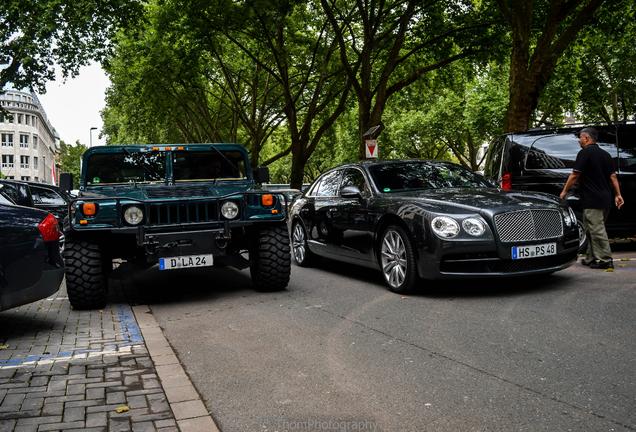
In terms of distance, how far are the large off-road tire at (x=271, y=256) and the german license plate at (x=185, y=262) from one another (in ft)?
2.25

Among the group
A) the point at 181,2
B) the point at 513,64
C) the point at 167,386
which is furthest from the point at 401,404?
the point at 181,2

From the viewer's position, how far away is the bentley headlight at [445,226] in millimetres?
6695

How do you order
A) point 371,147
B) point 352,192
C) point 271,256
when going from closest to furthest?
point 271,256 → point 352,192 → point 371,147

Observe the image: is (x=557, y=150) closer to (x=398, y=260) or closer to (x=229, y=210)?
(x=398, y=260)

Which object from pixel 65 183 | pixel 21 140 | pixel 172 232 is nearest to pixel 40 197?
pixel 65 183

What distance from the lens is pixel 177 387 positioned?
4.12m

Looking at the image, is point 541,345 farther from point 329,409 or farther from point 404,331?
point 329,409

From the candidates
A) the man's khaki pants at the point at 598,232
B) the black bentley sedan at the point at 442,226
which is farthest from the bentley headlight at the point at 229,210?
the man's khaki pants at the point at 598,232

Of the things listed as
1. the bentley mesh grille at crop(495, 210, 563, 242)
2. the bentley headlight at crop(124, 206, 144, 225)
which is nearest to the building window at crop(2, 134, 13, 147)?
the bentley headlight at crop(124, 206, 144, 225)

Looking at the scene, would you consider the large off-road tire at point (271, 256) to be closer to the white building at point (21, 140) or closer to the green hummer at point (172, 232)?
the green hummer at point (172, 232)

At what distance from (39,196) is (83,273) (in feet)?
26.4

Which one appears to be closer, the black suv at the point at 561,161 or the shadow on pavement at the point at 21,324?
the shadow on pavement at the point at 21,324

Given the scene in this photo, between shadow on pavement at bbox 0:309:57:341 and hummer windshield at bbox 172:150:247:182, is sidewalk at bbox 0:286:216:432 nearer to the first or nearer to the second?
shadow on pavement at bbox 0:309:57:341

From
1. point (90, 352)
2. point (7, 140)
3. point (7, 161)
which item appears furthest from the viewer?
point (7, 161)
